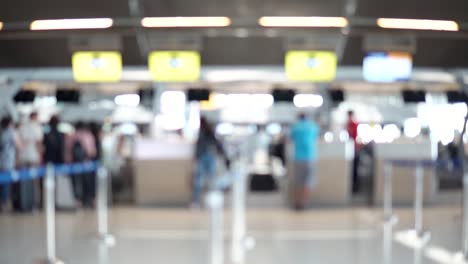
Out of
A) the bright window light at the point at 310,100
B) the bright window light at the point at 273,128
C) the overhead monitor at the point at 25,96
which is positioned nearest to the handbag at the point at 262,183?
the overhead monitor at the point at 25,96

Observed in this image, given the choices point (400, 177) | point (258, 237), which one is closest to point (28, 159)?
point (258, 237)

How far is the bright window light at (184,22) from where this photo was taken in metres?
Result: 15.2

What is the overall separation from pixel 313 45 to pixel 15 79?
494 inches

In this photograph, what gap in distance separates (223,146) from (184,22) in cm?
374

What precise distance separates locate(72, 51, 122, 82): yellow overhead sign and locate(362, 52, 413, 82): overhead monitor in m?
6.08

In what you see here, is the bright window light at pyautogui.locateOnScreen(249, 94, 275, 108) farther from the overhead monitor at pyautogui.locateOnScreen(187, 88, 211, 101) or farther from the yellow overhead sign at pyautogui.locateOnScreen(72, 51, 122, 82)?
the yellow overhead sign at pyautogui.locateOnScreen(72, 51, 122, 82)

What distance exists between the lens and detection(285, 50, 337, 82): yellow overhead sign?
14.2 m

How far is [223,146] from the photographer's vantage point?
13461 millimetres

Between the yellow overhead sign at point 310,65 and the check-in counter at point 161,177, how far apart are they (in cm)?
439

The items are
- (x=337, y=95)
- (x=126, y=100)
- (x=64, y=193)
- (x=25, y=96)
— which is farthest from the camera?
(x=126, y=100)

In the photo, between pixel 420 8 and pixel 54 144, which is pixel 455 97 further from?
pixel 54 144

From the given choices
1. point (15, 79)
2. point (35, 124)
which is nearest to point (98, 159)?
point (35, 124)

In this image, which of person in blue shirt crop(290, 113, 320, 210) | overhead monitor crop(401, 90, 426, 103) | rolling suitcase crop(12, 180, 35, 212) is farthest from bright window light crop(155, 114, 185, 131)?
person in blue shirt crop(290, 113, 320, 210)

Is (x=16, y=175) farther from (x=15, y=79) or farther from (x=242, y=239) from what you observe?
(x=15, y=79)
